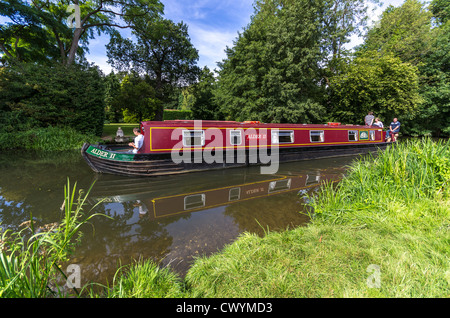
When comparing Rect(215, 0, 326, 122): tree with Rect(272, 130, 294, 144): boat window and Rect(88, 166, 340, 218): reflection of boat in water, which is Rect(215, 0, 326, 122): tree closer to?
Rect(272, 130, 294, 144): boat window

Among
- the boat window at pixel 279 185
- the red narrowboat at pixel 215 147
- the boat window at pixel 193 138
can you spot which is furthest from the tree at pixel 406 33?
the boat window at pixel 193 138

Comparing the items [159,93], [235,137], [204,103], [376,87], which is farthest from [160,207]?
[204,103]

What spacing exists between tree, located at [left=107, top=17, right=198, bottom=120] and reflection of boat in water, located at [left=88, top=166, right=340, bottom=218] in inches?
667

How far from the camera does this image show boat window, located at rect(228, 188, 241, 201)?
533 cm

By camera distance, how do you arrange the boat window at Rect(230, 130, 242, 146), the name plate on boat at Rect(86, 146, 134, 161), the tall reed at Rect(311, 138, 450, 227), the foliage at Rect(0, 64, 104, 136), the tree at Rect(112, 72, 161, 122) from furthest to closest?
the tree at Rect(112, 72, 161, 122) < the foliage at Rect(0, 64, 104, 136) < the boat window at Rect(230, 130, 242, 146) < the name plate on boat at Rect(86, 146, 134, 161) < the tall reed at Rect(311, 138, 450, 227)

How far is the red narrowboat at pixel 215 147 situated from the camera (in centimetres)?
677

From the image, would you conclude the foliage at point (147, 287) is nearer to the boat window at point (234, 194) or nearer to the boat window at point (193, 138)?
the boat window at point (234, 194)

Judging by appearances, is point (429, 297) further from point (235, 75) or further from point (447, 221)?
point (235, 75)

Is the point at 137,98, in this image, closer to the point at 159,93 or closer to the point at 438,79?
the point at 159,93

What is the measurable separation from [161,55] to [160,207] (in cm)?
2323

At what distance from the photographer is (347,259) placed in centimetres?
229

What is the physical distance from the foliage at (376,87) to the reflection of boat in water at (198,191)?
11.3m

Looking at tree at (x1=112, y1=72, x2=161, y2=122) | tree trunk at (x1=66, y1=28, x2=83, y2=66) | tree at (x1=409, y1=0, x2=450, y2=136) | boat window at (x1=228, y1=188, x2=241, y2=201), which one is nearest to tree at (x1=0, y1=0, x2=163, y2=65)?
tree trunk at (x1=66, y1=28, x2=83, y2=66)

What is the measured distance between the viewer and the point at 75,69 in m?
13.9
